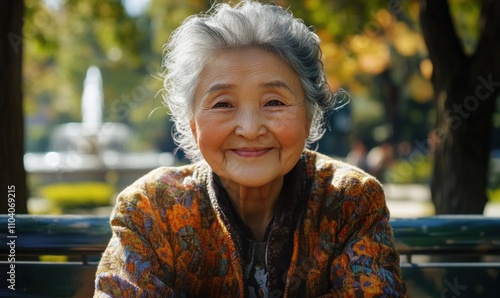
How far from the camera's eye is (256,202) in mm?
2418

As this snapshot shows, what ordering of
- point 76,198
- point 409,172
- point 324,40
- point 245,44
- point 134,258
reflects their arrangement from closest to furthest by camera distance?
1. point 134,258
2. point 245,44
3. point 324,40
4. point 76,198
5. point 409,172

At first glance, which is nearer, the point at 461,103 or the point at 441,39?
the point at 461,103

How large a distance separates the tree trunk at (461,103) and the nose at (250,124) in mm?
3258

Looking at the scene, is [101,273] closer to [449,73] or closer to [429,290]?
[429,290]

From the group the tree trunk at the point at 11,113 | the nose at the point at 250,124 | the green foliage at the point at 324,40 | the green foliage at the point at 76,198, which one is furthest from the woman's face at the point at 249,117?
the green foliage at the point at 76,198

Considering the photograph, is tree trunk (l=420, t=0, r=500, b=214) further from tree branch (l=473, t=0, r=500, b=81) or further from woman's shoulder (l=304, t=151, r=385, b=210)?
woman's shoulder (l=304, t=151, r=385, b=210)

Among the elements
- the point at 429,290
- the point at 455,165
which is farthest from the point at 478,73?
the point at 429,290

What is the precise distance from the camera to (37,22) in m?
9.39

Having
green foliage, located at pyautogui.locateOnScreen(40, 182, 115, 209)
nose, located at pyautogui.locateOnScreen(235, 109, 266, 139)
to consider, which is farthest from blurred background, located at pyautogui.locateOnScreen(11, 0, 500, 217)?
nose, located at pyautogui.locateOnScreen(235, 109, 266, 139)

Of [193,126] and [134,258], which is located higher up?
[193,126]

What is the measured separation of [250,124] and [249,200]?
0.34 metres

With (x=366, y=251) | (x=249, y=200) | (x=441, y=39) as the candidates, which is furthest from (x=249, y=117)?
(x=441, y=39)

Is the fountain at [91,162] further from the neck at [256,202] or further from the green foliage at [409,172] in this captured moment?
the neck at [256,202]

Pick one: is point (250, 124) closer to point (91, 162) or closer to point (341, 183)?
point (341, 183)
